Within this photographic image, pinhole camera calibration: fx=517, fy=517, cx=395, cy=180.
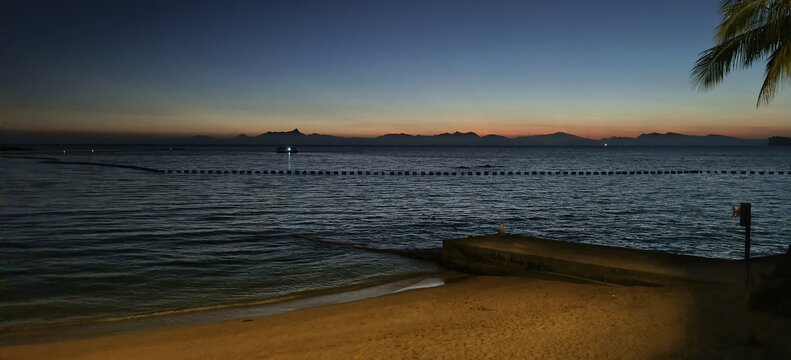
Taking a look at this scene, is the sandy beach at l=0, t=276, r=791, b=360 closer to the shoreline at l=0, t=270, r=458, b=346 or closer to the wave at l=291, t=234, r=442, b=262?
the shoreline at l=0, t=270, r=458, b=346

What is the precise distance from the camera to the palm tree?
12.0 metres

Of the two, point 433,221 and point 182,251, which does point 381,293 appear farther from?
point 433,221

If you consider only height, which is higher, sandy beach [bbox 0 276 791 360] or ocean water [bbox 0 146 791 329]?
sandy beach [bbox 0 276 791 360]

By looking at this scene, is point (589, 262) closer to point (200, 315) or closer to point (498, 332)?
point (498, 332)

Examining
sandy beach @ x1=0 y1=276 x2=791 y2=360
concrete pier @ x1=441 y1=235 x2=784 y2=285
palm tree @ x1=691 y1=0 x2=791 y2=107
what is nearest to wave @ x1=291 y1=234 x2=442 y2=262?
concrete pier @ x1=441 y1=235 x2=784 y2=285

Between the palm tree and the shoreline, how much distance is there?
28.1ft

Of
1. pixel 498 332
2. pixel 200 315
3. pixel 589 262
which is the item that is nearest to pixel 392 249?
pixel 589 262

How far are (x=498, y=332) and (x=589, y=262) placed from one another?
4.14 meters

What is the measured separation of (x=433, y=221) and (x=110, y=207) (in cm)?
1791

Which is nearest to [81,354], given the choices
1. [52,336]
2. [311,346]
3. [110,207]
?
[52,336]

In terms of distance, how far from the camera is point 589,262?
11.5 meters

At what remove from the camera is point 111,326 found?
33.0 ft

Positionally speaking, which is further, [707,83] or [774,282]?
[707,83]

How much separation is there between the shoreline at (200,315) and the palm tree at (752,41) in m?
8.56
